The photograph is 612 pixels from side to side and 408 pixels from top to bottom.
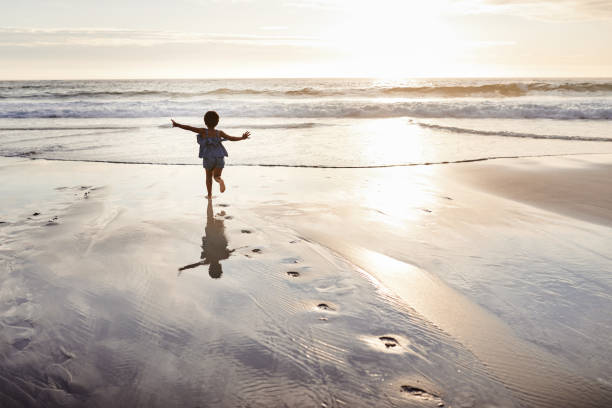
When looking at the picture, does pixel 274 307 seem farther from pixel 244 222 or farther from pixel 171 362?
pixel 244 222

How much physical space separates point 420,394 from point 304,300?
1.14 m

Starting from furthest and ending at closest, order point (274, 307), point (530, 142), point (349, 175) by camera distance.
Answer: point (530, 142) → point (349, 175) → point (274, 307)

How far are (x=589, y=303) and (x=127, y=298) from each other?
3.43 meters

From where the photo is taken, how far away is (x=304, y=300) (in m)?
2.96

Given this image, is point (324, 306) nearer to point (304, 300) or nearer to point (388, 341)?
point (304, 300)

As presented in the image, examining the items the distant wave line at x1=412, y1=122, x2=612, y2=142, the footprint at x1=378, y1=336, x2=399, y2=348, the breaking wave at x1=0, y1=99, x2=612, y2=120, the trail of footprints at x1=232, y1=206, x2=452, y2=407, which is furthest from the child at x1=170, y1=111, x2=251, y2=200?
the breaking wave at x1=0, y1=99, x2=612, y2=120

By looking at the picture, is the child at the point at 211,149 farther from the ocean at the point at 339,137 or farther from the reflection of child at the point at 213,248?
the ocean at the point at 339,137

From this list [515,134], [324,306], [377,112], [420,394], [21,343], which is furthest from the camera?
[377,112]

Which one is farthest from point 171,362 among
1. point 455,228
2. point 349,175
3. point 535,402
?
point 349,175

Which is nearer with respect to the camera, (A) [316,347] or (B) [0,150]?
(A) [316,347]

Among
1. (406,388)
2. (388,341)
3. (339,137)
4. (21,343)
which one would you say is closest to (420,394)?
(406,388)

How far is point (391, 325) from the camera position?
264 centimetres

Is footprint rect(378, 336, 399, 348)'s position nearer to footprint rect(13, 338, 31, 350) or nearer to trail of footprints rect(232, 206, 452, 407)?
trail of footprints rect(232, 206, 452, 407)

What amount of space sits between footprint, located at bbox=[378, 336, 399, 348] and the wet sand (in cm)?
1
